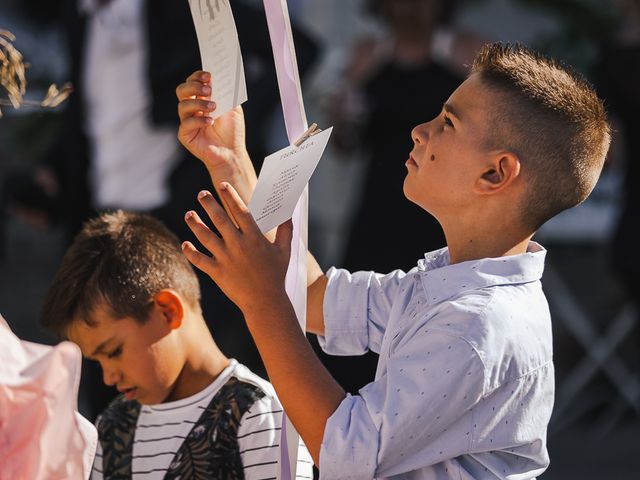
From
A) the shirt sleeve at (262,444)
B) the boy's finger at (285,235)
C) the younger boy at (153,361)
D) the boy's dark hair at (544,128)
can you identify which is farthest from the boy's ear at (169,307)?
the boy's dark hair at (544,128)

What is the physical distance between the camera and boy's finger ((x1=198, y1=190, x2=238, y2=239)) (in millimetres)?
1666

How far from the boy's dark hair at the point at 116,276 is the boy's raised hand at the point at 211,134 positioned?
0.29 meters

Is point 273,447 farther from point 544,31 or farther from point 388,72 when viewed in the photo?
point 544,31

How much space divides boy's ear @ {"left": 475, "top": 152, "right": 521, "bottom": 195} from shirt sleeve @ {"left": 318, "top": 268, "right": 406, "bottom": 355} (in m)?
0.32

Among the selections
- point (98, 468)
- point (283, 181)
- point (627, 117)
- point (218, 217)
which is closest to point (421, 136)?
point (283, 181)

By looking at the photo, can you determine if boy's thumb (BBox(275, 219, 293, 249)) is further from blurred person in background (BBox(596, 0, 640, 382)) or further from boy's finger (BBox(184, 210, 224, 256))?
blurred person in background (BBox(596, 0, 640, 382))

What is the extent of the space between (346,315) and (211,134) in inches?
15.7

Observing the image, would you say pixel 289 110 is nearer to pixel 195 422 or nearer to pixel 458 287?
pixel 458 287

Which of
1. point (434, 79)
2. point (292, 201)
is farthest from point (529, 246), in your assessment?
point (434, 79)

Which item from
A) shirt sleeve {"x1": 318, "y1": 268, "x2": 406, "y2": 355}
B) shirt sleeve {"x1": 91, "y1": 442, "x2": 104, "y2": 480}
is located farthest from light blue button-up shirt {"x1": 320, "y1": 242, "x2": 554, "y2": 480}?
shirt sleeve {"x1": 91, "y1": 442, "x2": 104, "y2": 480}

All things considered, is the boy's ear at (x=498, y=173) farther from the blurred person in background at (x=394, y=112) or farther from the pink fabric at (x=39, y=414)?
the blurred person in background at (x=394, y=112)

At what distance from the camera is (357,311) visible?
2.11m

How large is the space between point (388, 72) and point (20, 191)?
1301mm

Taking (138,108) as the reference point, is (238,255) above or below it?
below
